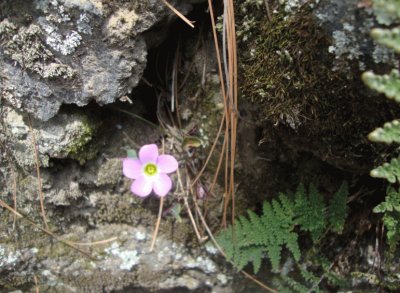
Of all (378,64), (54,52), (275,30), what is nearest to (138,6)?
(54,52)

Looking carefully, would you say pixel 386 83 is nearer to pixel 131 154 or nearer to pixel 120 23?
pixel 120 23

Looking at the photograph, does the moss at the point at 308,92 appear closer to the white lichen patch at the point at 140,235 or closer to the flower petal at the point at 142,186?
the flower petal at the point at 142,186

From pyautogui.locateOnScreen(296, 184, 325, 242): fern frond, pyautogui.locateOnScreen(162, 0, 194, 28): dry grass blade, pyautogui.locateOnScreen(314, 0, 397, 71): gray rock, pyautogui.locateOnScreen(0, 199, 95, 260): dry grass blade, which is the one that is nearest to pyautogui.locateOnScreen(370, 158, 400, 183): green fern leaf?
pyautogui.locateOnScreen(314, 0, 397, 71): gray rock

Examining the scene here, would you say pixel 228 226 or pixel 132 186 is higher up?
pixel 132 186

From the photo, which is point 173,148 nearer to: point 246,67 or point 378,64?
point 246,67

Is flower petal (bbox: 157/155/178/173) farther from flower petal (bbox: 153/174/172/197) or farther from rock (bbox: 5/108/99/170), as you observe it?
rock (bbox: 5/108/99/170)

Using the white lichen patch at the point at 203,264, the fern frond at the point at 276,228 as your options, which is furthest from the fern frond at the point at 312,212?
the white lichen patch at the point at 203,264

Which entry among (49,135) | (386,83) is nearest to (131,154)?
(49,135)
